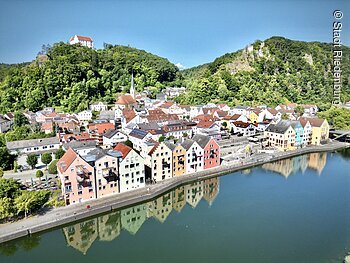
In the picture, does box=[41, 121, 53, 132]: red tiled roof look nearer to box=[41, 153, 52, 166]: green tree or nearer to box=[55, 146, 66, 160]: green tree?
Result: box=[55, 146, 66, 160]: green tree

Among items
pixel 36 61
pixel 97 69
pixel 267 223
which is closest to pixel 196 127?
pixel 267 223

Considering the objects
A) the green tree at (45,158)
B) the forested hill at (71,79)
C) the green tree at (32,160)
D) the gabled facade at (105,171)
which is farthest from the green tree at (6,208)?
the forested hill at (71,79)

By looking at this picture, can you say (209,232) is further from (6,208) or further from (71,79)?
(71,79)

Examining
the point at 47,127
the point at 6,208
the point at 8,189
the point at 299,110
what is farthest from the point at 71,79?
the point at 299,110

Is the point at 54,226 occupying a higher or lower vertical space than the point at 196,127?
lower

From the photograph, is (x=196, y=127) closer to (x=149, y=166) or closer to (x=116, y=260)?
(x=149, y=166)
